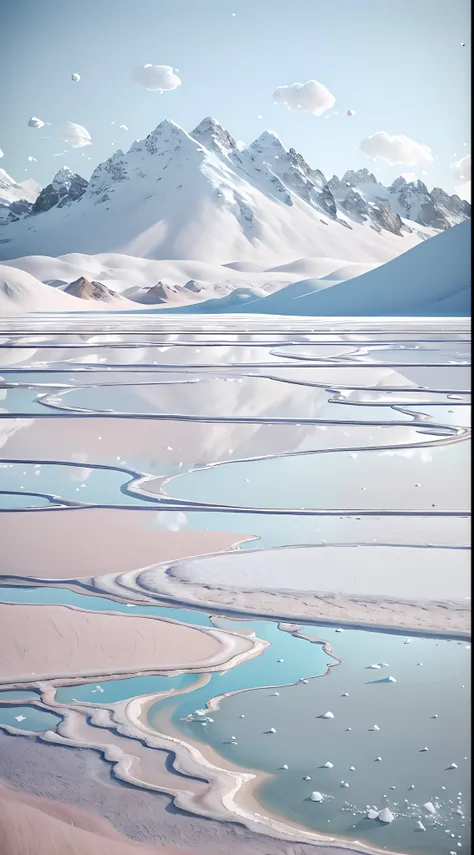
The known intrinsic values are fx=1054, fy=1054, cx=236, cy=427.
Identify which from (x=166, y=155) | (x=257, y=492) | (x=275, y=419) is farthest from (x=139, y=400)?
(x=166, y=155)

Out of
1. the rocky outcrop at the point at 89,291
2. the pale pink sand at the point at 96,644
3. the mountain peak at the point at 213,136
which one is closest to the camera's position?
the pale pink sand at the point at 96,644

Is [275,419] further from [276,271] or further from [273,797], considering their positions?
[276,271]

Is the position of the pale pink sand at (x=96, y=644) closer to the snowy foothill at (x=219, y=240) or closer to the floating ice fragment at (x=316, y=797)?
the floating ice fragment at (x=316, y=797)

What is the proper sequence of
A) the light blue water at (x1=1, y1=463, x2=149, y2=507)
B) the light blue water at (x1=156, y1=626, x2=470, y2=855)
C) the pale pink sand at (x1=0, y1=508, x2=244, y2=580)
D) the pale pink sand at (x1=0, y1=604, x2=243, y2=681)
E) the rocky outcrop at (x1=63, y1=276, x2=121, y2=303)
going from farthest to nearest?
the rocky outcrop at (x1=63, y1=276, x2=121, y2=303), the light blue water at (x1=1, y1=463, x2=149, y2=507), the pale pink sand at (x1=0, y1=508, x2=244, y2=580), the pale pink sand at (x1=0, y1=604, x2=243, y2=681), the light blue water at (x1=156, y1=626, x2=470, y2=855)

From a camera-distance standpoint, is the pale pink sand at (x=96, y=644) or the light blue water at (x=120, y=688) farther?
the pale pink sand at (x=96, y=644)

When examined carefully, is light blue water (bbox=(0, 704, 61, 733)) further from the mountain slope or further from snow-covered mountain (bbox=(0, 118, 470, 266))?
snow-covered mountain (bbox=(0, 118, 470, 266))

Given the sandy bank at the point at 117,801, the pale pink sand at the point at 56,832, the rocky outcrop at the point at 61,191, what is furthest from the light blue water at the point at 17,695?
the rocky outcrop at the point at 61,191

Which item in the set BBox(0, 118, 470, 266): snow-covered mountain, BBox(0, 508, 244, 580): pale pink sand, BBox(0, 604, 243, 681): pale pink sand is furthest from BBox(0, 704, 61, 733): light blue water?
BBox(0, 118, 470, 266): snow-covered mountain
